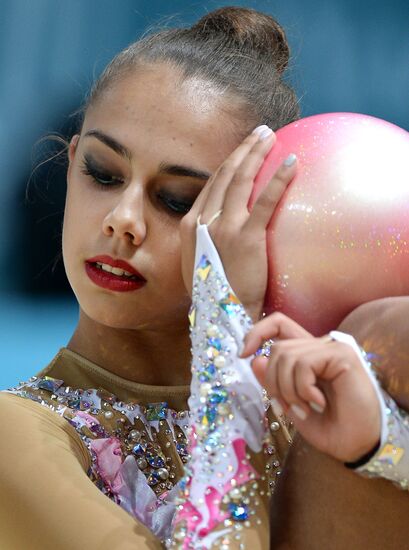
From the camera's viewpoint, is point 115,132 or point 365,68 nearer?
point 115,132

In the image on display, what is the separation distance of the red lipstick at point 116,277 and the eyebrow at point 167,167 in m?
0.12

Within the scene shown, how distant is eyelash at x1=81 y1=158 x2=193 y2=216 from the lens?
1099 millimetres

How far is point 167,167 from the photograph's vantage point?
1.08 m

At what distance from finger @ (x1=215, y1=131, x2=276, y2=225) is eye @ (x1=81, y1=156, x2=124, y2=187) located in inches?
7.8

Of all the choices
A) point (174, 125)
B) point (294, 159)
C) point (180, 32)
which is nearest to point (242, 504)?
point (294, 159)

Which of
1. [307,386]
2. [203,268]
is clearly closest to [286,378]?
[307,386]

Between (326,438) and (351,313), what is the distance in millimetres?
158

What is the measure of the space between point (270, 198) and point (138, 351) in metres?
0.38

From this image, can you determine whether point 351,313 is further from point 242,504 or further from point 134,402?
point 134,402

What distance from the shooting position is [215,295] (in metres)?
0.88

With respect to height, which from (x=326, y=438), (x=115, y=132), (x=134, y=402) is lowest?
(x=134, y=402)

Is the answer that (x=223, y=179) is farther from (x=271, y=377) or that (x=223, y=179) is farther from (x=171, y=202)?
(x=271, y=377)

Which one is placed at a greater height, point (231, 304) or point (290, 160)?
point (290, 160)

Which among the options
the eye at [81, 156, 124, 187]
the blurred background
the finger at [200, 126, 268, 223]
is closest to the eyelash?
the eye at [81, 156, 124, 187]
